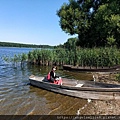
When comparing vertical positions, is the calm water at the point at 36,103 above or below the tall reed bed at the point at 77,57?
below

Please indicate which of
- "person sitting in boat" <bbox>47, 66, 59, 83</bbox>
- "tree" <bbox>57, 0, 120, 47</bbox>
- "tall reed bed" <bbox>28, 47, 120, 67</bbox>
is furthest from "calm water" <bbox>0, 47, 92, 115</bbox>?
"tree" <bbox>57, 0, 120, 47</bbox>

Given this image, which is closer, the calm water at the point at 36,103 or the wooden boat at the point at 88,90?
the calm water at the point at 36,103

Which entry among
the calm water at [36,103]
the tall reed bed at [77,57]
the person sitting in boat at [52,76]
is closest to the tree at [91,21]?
the tall reed bed at [77,57]

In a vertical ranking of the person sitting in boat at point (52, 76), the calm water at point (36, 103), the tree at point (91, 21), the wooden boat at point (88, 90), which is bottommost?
the calm water at point (36, 103)

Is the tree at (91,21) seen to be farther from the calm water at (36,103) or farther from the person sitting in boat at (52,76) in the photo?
the calm water at (36,103)

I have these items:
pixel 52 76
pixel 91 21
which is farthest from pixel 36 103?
pixel 91 21

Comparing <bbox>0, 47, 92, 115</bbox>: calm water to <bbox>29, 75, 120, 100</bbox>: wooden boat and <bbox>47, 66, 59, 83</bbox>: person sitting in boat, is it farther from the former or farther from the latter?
<bbox>47, 66, 59, 83</bbox>: person sitting in boat

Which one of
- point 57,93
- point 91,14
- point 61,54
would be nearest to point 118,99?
point 57,93

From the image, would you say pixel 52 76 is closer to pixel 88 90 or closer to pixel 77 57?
pixel 88 90

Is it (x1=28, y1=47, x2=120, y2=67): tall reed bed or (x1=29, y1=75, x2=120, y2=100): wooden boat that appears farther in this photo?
(x1=28, y1=47, x2=120, y2=67): tall reed bed

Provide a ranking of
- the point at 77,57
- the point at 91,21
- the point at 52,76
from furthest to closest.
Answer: the point at 91,21
the point at 77,57
the point at 52,76

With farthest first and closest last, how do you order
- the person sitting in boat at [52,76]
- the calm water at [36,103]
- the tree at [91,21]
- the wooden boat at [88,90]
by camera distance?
the tree at [91,21]
the person sitting in boat at [52,76]
the wooden boat at [88,90]
the calm water at [36,103]

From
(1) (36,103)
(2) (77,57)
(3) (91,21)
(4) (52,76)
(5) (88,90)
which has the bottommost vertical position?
(1) (36,103)

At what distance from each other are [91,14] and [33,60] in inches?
492
